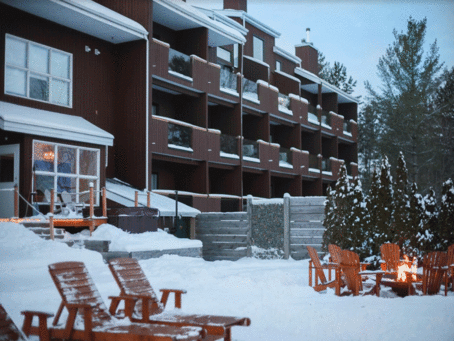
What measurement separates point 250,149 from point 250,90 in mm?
3045

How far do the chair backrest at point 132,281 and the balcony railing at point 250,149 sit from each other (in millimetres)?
20636

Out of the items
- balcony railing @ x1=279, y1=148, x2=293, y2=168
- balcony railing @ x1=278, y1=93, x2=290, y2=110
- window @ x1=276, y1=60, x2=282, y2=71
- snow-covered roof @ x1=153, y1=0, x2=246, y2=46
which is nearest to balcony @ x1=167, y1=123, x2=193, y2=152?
snow-covered roof @ x1=153, y1=0, x2=246, y2=46

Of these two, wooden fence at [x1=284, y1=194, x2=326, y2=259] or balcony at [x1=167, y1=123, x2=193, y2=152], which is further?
balcony at [x1=167, y1=123, x2=193, y2=152]

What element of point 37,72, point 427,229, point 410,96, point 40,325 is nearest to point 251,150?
point 37,72

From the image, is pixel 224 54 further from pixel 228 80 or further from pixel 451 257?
pixel 451 257

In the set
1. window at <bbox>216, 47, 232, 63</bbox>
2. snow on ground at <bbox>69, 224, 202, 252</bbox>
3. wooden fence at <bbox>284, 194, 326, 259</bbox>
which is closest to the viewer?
snow on ground at <bbox>69, 224, 202, 252</bbox>

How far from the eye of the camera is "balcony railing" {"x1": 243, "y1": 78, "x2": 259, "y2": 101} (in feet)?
96.4

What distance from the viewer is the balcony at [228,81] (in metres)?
27.4

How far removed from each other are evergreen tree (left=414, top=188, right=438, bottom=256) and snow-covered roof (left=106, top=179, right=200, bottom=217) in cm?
842

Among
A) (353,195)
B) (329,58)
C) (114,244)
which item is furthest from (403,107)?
(114,244)

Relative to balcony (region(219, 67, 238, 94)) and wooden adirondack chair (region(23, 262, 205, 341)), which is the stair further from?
balcony (region(219, 67, 238, 94))

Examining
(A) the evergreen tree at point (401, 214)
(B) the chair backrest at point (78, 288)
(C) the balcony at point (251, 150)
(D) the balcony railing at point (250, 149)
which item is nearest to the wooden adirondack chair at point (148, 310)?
(B) the chair backrest at point (78, 288)

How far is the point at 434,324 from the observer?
27.0 feet

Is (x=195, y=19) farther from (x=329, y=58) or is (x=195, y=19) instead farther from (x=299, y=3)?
(x=329, y=58)
